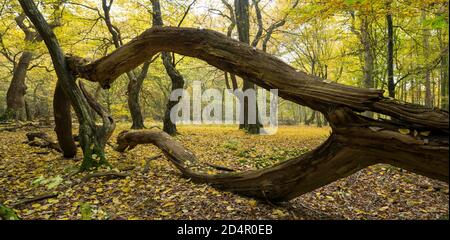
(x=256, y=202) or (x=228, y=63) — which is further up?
(x=228, y=63)

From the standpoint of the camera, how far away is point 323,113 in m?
3.23

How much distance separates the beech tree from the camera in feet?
8.26

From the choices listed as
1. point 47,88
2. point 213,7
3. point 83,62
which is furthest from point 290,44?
point 47,88

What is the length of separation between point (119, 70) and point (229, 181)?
2.82 metres

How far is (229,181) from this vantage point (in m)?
4.47

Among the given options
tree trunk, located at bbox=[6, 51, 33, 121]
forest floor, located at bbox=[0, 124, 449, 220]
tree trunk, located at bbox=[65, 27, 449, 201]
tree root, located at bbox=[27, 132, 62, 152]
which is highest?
tree trunk, located at bbox=[6, 51, 33, 121]

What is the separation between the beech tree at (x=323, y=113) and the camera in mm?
2518

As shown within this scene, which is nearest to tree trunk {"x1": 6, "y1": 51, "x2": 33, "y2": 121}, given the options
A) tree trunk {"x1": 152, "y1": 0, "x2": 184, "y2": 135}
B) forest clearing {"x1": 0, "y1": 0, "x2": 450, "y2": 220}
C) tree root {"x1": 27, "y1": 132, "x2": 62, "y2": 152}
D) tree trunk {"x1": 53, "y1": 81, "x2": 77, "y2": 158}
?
tree root {"x1": 27, "y1": 132, "x2": 62, "y2": 152}

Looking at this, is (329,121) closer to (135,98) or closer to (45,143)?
(45,143)

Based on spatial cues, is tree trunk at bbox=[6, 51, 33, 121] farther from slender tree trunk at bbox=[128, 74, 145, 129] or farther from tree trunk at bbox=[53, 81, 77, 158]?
tree trunk at bbox=[53, 81, 77, 158]

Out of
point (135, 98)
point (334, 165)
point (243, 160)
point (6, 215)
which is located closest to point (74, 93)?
point (6, 215)

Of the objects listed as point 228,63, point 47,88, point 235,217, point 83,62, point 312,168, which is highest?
point 47,88
